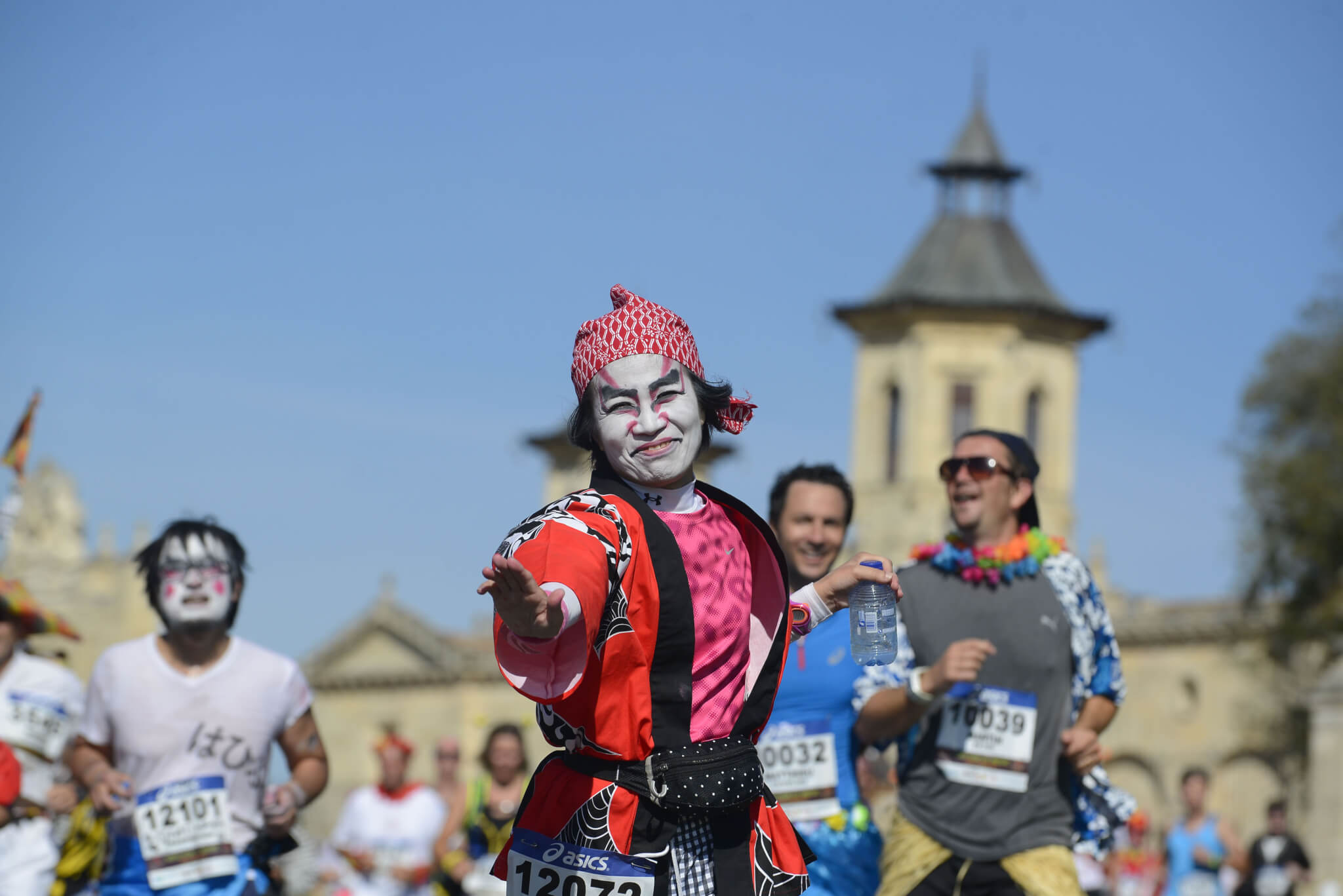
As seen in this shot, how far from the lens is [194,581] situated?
816 centimetres

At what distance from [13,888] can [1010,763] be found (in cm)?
435

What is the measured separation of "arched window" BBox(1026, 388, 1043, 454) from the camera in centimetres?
5966

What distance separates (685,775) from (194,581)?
344 centimetres

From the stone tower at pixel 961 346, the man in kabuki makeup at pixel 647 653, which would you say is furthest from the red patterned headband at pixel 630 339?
the stone tower at pixel 961 346

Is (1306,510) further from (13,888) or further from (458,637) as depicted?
(458,637)

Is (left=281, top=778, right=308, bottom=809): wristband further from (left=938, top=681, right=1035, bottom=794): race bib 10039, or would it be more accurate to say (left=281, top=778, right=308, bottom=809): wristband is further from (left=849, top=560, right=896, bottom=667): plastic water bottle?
(left=849, top=560, right=896, bottom=667): plastic water bottle

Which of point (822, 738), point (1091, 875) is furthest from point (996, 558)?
point (1091, 875)

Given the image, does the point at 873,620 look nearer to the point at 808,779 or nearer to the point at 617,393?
the point at 617,393

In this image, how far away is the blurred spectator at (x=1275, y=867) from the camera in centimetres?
1733

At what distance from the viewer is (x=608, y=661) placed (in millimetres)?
5102

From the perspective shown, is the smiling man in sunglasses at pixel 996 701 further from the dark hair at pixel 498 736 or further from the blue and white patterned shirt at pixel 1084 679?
the dark hair at pixel 498 736

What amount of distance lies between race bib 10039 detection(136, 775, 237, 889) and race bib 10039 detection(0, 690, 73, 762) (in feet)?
6.23

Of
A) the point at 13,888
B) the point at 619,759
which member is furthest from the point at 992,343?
the point at 619,759

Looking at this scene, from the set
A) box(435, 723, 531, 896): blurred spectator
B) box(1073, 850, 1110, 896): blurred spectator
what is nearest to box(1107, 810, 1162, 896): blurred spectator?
box(1073, 850, 1110, 896): blurred spectator
